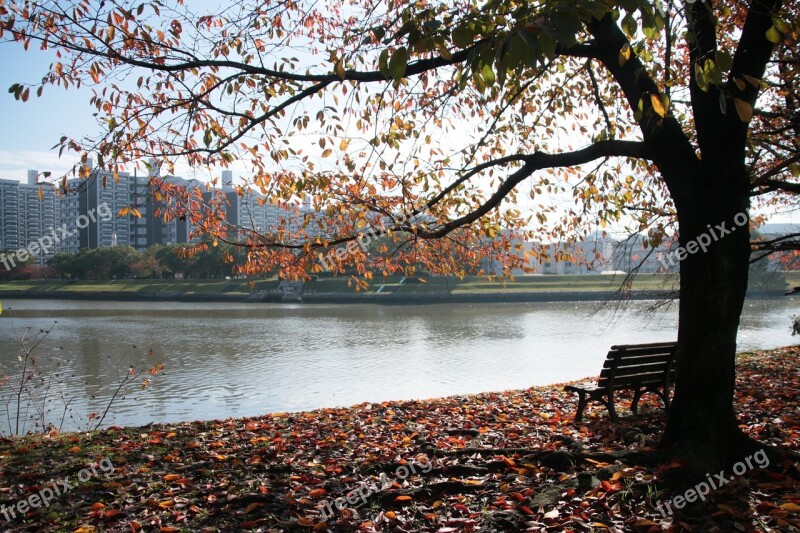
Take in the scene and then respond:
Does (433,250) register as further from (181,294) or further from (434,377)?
(181,294)

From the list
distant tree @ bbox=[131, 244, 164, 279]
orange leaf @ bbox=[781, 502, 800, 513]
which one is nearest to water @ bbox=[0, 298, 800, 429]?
orange leaf @ bbox=[781, 502, 800, 513]

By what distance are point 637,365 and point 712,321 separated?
2.23 meters

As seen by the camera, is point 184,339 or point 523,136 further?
point 184,339

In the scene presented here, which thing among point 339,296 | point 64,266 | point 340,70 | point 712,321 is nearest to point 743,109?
point 712,321

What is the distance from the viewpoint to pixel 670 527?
3459 millimetres

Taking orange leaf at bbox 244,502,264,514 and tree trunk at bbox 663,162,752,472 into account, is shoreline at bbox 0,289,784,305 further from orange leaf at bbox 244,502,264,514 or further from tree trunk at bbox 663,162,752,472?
orange leaf at bbox 244,502,264,514

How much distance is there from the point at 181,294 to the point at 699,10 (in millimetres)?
63979

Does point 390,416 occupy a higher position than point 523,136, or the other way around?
point 523,136

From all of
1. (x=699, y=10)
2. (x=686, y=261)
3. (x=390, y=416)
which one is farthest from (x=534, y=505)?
(x=699, y=10)

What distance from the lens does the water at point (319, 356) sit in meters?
12.2

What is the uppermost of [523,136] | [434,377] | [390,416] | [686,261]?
[523,136]

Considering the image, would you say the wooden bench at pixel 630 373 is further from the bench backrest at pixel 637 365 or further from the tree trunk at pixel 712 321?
the tree trunk at pixel 712 321

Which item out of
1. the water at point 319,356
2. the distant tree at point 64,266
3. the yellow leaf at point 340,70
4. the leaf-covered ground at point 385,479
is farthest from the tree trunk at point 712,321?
the distant tree at point 64,266

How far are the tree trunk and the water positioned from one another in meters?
7.69
